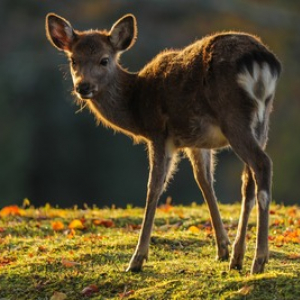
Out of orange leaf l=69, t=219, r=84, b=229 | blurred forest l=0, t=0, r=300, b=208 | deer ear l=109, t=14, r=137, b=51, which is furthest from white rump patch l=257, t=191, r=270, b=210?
blurred forest l=0, t=0, r=300, b=208

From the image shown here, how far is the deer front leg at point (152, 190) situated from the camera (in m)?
10.7

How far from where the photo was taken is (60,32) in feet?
40.2

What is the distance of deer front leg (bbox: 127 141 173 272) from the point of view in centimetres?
1073

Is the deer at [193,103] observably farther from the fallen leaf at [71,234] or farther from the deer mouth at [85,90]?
the fallen leaf at [71,234]

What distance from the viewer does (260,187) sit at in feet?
32.6

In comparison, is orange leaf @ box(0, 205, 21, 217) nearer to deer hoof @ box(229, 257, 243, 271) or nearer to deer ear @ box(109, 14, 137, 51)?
deer ear @ box(109, 14, 137, 51)

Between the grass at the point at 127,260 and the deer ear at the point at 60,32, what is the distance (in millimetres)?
2342

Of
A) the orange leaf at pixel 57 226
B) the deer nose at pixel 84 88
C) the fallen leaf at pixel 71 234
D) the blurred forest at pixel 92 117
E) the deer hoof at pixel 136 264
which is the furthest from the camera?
the blurred forest at pixel 92 117

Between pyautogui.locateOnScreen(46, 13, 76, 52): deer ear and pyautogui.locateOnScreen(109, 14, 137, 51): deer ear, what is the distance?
0.48m

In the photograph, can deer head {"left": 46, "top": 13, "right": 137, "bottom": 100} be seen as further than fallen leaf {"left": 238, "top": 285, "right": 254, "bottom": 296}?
Yes

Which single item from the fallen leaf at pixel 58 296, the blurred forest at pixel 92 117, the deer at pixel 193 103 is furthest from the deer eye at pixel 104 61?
the blurred forest at pixel 92 117

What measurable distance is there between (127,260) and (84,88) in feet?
6.36

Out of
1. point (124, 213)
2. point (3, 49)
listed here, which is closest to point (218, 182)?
point (3, 49)

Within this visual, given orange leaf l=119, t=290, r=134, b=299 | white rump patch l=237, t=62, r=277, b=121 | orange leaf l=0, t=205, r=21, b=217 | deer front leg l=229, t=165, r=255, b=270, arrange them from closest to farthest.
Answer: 1. orange leaf l=119, t=290, r=134, b=299
2. white rump patch l=237, t=62, r=277, b=121
3. deer front leg l=229, t=165, r=255, b=270
4. orange leaf l=0, t=205, r=21, b=217
